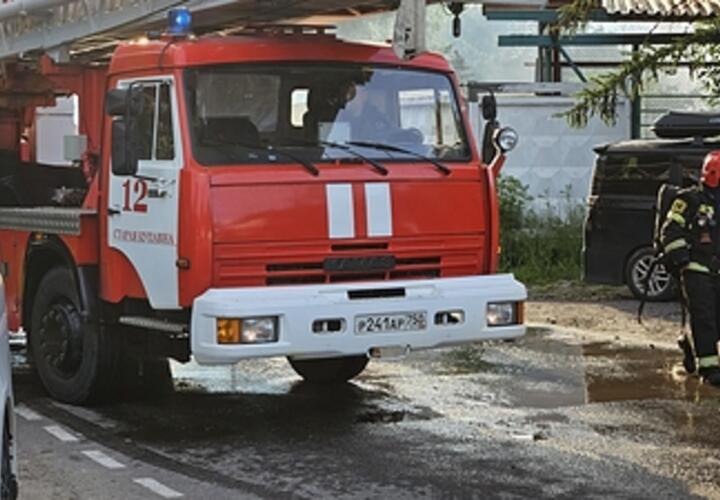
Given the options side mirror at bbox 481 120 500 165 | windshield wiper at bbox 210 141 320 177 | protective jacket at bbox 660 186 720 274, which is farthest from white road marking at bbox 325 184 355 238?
protective jacket at bbox 660 186 720 274

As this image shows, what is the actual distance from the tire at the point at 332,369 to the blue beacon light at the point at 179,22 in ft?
9.24

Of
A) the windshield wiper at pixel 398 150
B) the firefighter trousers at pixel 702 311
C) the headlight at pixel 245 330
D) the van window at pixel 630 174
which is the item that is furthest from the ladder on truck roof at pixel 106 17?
the van window at pixel 630 174

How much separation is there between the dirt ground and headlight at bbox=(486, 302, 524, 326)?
426 cm

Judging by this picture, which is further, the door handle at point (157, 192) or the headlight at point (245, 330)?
the door handle at point (157, 192)

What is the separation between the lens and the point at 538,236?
58.2 feet

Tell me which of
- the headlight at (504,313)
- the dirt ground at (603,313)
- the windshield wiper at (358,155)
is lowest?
the dirt ground at (603,313)

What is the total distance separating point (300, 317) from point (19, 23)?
3.76 meters

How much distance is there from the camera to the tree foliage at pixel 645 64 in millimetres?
9656

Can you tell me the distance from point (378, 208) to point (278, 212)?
0.61 m

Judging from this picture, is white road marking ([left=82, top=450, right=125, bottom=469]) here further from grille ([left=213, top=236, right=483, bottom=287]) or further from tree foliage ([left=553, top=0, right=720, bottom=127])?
tree foliage ([left=553, top=0, right=720, bottom=127])

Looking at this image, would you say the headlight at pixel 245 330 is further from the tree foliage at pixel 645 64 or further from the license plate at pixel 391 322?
the tree foliage at pixel 645 64

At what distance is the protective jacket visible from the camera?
9.98 metres

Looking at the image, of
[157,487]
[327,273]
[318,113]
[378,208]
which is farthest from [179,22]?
[157,487]

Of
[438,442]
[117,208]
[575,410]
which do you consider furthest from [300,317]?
[575,410]
